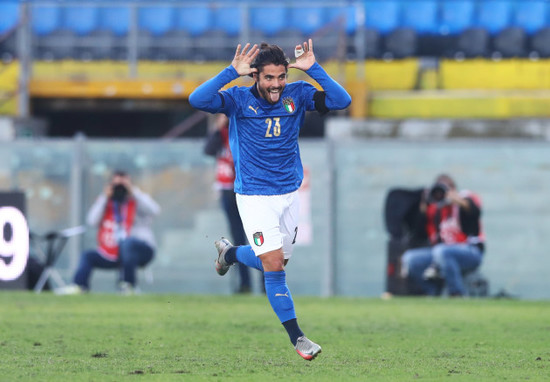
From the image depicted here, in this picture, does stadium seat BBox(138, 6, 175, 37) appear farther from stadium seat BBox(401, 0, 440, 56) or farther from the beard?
the beard

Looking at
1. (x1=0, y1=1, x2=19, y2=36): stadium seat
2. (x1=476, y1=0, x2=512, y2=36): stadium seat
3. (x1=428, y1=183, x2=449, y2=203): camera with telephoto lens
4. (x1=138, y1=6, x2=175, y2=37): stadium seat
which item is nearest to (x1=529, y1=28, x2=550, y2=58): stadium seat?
(x1=476, y1=0, x2=512, y2=36): stadium seat

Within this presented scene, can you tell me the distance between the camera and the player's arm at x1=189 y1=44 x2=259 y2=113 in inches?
260

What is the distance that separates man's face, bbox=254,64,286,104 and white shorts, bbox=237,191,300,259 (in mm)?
581

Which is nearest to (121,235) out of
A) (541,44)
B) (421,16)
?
(421,16)

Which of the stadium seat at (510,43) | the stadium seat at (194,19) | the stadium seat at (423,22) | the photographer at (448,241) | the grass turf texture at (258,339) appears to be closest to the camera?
the grass turf texture at (258,339)

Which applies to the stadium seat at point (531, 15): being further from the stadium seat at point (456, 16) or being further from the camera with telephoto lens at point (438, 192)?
the camera with telephoto lens at point (438, 192)

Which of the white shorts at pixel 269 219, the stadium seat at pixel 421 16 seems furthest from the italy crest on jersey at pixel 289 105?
the stadium seat at pixel 421 16

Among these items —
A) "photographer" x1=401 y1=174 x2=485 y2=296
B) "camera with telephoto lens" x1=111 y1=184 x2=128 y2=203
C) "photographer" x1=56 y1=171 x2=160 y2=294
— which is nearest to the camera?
"photographer" x1=401 y1=174 x2=485 y2=296

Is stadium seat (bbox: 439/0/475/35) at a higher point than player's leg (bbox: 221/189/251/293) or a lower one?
higher

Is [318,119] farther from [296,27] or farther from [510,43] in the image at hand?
[510,43]

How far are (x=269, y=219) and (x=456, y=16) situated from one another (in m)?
13.3

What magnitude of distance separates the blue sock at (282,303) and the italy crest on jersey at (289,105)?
3.11 ft

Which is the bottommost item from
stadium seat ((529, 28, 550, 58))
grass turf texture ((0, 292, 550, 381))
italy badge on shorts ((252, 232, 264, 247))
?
grass turf texture ((0, 292, 550, 381))

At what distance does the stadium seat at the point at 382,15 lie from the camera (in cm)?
1891
